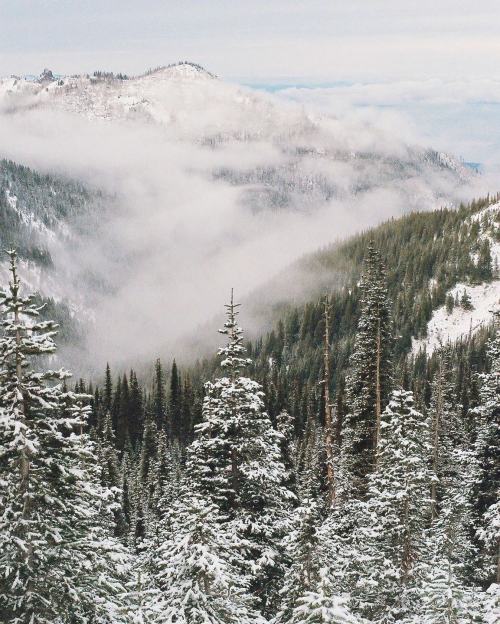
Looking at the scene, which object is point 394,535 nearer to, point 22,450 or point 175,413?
point 22,450

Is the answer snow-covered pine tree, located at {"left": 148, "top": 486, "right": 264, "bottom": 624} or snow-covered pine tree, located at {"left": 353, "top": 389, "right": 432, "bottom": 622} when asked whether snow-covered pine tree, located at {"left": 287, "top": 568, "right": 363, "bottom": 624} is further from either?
snow-covered pine tree, located at {"left": 353, "top": 389, "right": 432, "bottom": 622}

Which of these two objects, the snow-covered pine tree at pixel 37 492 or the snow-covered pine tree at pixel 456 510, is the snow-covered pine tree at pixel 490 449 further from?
the snow-covered pine tree at pixel 37 492

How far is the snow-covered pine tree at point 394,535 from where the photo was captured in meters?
20.8

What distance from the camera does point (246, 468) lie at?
2006cm

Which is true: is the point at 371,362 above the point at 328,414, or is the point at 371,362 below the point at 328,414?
above

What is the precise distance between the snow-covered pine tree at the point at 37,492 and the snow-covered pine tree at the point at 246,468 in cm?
620

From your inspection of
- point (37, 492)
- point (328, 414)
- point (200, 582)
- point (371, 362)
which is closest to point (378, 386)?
point (371, 362)

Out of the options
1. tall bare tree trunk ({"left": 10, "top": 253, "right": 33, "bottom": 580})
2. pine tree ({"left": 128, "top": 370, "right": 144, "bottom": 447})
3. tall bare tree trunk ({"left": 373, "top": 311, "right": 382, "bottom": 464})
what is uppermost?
tall bare tree trunk ({"left": 10, "top": 253, "right": 33, "bottom": 580})

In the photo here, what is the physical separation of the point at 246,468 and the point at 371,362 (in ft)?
51.8

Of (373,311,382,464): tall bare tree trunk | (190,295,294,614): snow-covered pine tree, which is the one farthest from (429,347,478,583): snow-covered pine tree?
(190,295,294,614): snow-covered pine tree

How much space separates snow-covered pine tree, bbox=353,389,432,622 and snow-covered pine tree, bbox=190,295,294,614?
3576 mm

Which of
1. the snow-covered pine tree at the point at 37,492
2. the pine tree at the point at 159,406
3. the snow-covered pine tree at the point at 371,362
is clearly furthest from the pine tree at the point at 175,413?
the snow-covered pine tree at the point at 37,492

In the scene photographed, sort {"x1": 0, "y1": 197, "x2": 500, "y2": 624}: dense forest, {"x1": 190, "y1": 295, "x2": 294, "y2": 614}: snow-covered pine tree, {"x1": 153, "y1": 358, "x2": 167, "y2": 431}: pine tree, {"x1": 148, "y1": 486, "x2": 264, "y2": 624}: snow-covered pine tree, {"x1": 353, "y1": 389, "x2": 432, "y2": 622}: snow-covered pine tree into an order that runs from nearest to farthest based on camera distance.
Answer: {"x1": 0, "y1": 197, "x2": 500, "y2": 624}: dense forest
{"x1": 148, "y1": 486, "x2": 264, "y2": 624}: snow-covered pine tree
{"x1": 190, "y1": 295, "x2": 294, "y2": 614}: snow-covered pine tree
{"x1": 353, "y1": 389, "x2": 432, "y2": 622}: snow-covered pine tree
{"x1": 153, "y1": 358, "x2": 167, "y2": 431}: pine tree

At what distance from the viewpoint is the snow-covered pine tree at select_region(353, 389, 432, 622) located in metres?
→ 20.8
